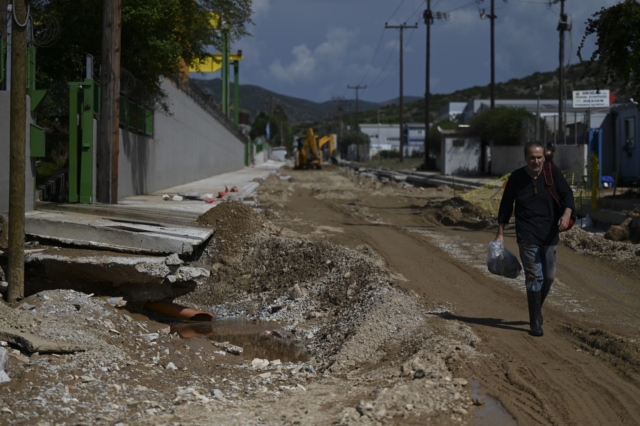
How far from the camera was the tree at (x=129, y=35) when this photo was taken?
1698 cm

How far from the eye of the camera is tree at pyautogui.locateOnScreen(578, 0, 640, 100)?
16438 mm

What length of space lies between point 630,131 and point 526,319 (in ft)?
72.1

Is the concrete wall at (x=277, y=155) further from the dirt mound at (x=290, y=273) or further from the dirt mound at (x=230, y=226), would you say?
the dirt mound at (x=290, y=273)

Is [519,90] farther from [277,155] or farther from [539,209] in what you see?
[539,209]

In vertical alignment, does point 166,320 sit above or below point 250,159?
below

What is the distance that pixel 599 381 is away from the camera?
19.9 feet

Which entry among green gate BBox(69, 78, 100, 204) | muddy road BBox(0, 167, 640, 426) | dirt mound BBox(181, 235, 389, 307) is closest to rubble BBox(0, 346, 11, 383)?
muddy road BBox(0, 167, 640, 426)

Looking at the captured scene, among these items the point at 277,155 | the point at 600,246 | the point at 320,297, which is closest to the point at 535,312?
the point at 320,297

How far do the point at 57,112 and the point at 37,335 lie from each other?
1092 cm

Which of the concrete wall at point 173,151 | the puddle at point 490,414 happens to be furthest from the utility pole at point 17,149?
the concrete wall at point 173,151

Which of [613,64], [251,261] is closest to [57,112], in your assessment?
[251,261]

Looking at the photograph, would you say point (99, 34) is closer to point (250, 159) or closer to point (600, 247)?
point (600, 247)

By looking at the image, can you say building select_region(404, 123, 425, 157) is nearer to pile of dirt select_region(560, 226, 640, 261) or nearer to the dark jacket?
pile of dirt select_region(560, 226, 640, 261)

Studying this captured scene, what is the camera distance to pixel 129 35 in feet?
58.3
